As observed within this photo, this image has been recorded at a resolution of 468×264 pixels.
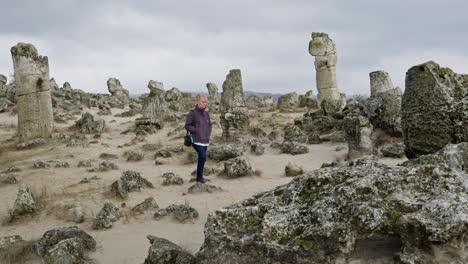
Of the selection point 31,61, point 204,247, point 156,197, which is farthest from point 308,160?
point 31,61

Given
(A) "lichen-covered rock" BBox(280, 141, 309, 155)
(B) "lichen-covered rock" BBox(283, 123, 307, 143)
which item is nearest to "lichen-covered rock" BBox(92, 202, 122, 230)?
(A) "lichen-covered rock" BBox(280, 141, 309, 155)

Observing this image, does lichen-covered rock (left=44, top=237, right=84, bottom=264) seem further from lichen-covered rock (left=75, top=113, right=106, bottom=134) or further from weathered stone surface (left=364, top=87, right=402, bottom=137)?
lichen-covered rock (left=75, top=113, right=106, bottom=134)

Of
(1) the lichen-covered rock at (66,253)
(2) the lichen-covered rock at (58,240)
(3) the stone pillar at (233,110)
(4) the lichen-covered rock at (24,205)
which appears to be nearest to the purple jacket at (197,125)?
(4) the lichen-covered rock at (24,205)

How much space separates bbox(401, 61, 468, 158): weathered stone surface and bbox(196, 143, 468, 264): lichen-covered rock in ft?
8.04

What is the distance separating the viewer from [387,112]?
11305 millimetres

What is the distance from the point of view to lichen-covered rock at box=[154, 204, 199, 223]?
580 cm

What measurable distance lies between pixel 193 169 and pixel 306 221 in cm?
715

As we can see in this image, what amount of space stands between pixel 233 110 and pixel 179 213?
8.22 m

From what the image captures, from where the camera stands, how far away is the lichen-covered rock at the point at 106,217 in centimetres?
568

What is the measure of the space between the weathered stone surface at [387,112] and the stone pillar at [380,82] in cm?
300

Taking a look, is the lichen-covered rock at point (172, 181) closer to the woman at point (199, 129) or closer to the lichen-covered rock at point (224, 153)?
the woman at point (199, 129)

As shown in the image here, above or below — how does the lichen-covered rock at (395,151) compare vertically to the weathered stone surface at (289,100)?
below

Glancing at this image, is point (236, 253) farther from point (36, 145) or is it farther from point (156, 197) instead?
point (36, 145)

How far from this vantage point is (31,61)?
45.7 feet
